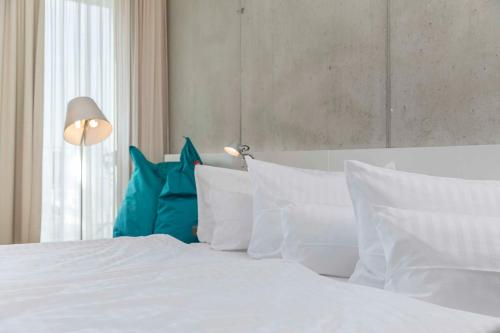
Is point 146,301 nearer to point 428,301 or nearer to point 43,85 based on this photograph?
point 428,301

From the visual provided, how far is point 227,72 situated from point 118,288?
2162 mm

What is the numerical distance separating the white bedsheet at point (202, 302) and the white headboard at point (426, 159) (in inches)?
26.1

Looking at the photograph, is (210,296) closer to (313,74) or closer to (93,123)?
(313,74)

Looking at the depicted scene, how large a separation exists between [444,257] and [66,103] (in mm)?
3207

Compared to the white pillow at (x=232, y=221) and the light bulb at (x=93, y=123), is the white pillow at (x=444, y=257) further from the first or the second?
the light bulb at (x=93, y=123)

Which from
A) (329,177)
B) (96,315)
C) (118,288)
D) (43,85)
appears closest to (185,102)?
(43,85)

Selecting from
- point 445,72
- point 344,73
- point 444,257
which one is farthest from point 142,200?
point 444,257

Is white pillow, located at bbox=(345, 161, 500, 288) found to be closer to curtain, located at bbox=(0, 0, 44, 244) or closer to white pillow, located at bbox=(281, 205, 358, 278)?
white pillow, located at bbox=(281, 205, 358, 278)

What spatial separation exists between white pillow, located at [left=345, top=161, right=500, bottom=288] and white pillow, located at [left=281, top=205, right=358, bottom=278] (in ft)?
0.36

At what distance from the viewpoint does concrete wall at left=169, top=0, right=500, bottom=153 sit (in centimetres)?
173

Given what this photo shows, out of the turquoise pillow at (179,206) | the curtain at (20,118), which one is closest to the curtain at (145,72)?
the curtain at (20,118)

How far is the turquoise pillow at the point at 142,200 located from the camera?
3.07 metres

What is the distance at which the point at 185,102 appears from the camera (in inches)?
150

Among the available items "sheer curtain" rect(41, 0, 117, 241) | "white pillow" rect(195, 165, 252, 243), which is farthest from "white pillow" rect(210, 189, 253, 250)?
"sheer curtain" rect(41, 0, 117, 241)
